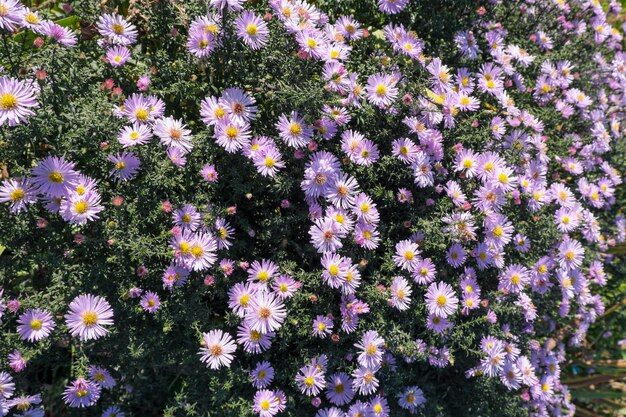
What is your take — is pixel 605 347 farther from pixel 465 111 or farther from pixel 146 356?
pixel 146 356

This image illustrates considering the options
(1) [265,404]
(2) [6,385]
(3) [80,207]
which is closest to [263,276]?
(1) [265,404]

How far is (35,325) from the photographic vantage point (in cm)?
213

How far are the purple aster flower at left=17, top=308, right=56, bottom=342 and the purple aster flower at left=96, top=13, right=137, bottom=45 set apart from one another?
1.36 metres

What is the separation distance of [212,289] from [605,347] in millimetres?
3791

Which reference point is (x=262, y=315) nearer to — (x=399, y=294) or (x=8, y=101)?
(x=399, y=294)

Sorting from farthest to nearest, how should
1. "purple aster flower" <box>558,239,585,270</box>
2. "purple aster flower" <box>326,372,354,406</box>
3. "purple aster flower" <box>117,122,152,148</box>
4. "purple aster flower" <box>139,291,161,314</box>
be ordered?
"purple aster flower" <box>558,239,585,270</box> < "purple aster flower" <box>326,372,354,406</box> < "purple aster flower" <box>139,291,161,314</box> < "purple aster flower" <box>117,122,152,148</box>

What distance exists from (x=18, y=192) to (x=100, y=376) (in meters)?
0.99

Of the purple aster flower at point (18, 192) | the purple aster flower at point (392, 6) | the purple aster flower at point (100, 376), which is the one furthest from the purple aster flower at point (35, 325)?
the purple aster flower at point (392, 6)

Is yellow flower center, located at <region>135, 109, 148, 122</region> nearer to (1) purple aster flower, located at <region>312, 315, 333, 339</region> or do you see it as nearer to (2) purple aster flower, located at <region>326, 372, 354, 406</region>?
(1) purple aster flower, located at <region>312, 315, 333, 339</region>

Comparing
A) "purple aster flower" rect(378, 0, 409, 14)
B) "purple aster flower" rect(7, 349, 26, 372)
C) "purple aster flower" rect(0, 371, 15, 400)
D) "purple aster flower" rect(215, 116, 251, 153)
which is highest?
"purple aster flower" rect(378, 0, 409, 14)

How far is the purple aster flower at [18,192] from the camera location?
2072 millimetres

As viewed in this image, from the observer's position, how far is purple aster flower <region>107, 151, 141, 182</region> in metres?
2.19

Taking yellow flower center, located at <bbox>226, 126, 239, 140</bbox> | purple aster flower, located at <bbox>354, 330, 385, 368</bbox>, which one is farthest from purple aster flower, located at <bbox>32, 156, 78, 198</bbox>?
purple aster flower, located at <bbox>354, 330, 385, 368</bbox>

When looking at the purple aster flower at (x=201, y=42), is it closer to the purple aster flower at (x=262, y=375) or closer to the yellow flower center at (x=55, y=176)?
the yellow flower center at (x=55, y=176)
